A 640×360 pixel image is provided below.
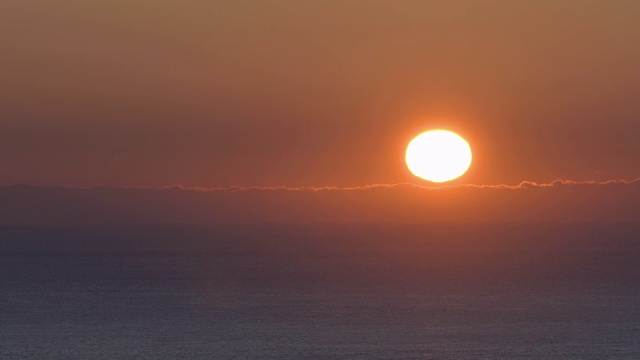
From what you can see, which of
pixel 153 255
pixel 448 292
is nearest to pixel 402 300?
pixel 448 292

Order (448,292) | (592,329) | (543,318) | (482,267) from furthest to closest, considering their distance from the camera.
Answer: (482,267)
(448,292)
(543,318)
(592,329)

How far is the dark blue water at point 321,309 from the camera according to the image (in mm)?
57344

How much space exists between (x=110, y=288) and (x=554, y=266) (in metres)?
70.6

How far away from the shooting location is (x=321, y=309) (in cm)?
8031

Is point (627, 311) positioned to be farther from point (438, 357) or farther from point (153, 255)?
point (153, 255)

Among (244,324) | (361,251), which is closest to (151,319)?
(244,324)

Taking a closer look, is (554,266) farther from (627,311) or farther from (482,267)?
(627,311)

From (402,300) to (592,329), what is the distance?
25341 mm

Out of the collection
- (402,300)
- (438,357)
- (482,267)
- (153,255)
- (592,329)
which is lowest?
(438,357)

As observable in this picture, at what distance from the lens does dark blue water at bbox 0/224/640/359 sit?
57344 mm

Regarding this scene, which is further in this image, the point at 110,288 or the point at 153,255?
the point at 153,255

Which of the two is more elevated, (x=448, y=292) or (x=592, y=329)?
(x=448, y=292)

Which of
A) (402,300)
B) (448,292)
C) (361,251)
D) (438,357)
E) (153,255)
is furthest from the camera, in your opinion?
(361,251)

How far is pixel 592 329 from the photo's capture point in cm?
6644
